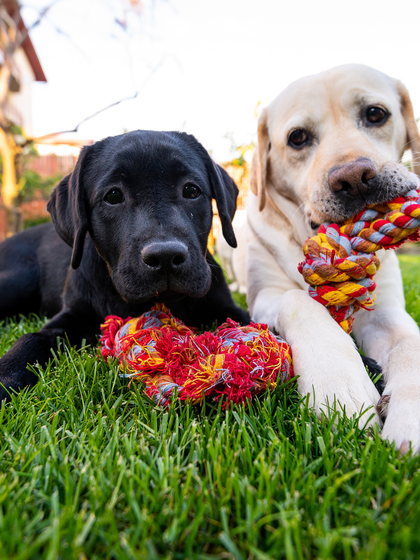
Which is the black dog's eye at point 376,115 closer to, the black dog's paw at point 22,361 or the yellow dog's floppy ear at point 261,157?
the yellow dog's floppy ear at point 261,157

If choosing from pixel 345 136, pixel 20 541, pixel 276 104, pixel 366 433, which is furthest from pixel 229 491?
pixel 276 104

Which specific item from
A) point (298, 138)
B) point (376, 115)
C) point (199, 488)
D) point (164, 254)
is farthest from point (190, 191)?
point (199, 488)

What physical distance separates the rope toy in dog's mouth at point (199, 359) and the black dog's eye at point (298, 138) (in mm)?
1255

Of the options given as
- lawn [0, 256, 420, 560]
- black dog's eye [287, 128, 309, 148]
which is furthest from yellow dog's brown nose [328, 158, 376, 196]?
lawn [0, 256, 420, 560]

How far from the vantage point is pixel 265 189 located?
9.07 feet

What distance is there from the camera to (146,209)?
1.96m

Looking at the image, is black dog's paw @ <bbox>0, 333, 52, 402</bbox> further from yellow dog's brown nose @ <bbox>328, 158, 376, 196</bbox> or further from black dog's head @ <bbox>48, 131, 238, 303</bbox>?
yellow dog's brown nose @ <bbox>328, 158, 376, 196</bbox>

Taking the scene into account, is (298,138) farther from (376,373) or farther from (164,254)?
(376,373)

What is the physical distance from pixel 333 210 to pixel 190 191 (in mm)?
799

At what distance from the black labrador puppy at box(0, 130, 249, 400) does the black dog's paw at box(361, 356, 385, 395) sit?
0.84 m

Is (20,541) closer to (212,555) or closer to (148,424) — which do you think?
(212,555)

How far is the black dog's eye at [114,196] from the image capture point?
6.88 ft

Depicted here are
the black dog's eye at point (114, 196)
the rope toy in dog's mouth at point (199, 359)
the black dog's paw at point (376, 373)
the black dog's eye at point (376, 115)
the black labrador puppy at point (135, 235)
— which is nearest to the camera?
the rope toy in dog's mouth at point (199, 359)

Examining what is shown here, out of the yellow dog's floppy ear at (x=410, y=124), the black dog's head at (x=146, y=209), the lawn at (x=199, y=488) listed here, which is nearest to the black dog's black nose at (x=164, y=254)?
the black dog's head at (x=146, y=209)
